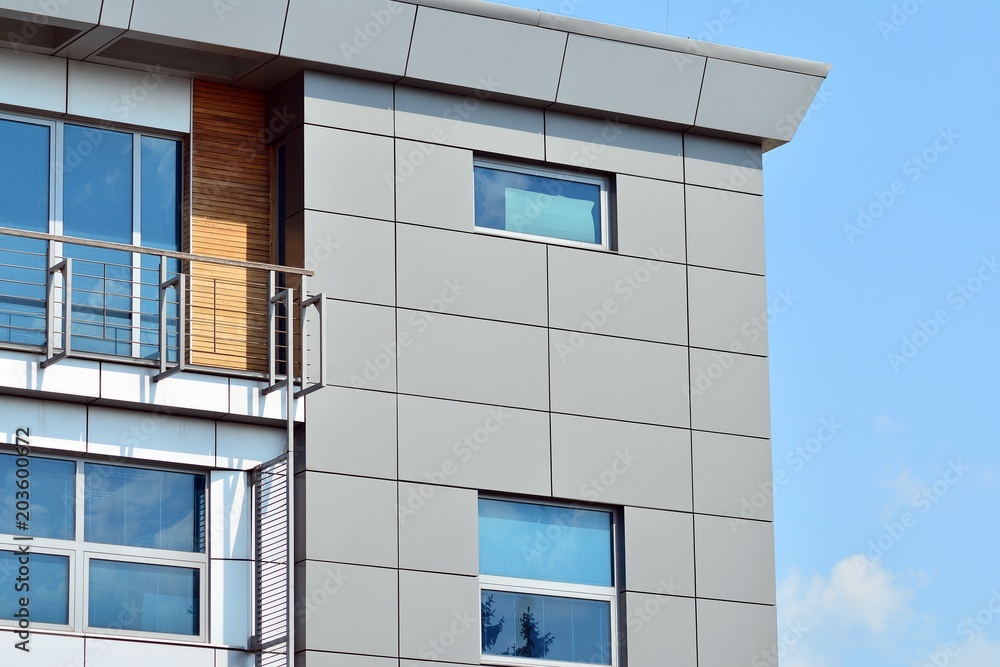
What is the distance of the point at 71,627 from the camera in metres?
16.8

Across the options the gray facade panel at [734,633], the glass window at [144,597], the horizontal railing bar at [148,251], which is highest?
the horizontal railing bar at [148,251]

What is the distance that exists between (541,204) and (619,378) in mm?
2029

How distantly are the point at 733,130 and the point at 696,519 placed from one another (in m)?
4.35

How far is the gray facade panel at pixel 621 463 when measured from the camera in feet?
63.0

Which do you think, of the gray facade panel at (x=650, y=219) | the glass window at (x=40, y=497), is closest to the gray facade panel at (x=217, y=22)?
the gray facade panel at (x=650, y=219)

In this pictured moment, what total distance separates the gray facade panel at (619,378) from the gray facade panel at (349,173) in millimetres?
2294

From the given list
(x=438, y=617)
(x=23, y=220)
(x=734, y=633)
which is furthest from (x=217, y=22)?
(x=734, y=633)

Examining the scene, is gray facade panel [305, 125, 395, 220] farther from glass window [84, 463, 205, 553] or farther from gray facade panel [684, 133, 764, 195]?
gray facade panel [684, 133, 764, 195]

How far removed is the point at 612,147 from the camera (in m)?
20.5

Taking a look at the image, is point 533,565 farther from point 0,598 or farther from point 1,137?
point 1,137

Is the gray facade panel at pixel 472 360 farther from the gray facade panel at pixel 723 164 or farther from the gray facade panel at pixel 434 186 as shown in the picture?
the gray facade panel at pixel 723 164

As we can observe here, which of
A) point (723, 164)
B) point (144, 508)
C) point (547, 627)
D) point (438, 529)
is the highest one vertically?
point (723, 164)

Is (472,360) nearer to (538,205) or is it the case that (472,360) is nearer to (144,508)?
(538,205)

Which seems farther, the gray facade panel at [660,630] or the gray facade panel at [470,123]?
the gray facade panel at [470,123]
